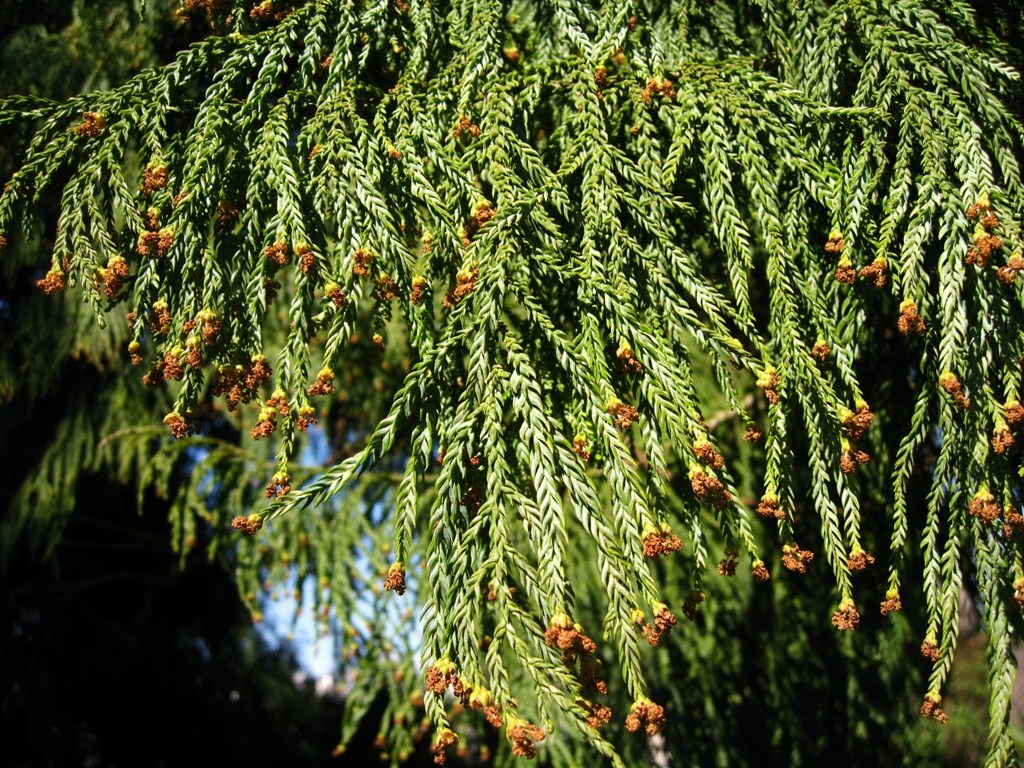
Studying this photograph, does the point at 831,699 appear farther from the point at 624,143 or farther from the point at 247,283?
the point at 247,283

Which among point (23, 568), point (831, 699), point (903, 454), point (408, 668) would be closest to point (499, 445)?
point (903, 454)

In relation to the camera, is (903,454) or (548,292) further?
(548,292)

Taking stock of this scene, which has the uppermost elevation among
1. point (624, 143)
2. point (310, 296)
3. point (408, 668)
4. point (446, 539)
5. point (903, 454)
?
point (624, 143)

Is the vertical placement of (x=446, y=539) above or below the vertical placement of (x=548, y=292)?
below

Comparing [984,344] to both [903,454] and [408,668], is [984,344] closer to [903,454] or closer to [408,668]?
[903,454]

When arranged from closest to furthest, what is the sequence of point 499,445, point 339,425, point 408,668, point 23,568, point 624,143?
point 499,445 → point 624,143 → point 408,668 → point 339,425 → point 23,568

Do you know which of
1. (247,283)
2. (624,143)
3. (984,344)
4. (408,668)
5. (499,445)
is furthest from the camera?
(408,668)
